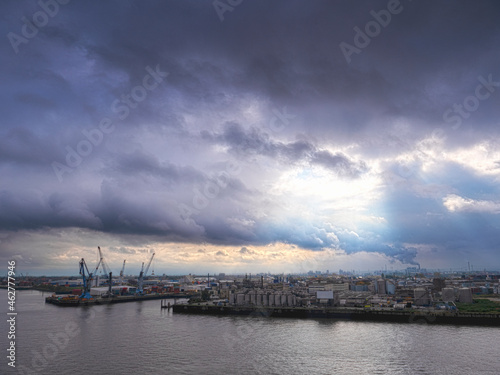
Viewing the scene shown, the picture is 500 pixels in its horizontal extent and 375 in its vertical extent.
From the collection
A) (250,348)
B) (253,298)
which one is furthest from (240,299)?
(250,348)

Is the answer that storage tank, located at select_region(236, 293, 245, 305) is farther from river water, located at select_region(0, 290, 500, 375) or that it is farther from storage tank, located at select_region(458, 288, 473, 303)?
storage tank, located at select_region(458, 288, 473, 303)

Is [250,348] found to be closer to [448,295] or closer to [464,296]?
[448,295]

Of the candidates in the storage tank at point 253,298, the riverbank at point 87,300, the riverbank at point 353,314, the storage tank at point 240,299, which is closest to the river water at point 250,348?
the riverbank at point 353,314

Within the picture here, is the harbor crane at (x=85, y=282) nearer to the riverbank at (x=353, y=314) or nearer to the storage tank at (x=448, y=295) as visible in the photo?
the riverbank at (x=353, y=314)

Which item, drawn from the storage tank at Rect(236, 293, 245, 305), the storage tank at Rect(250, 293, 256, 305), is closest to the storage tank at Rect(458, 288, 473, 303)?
the storage tank at Rect(250, 293, 256, 305)

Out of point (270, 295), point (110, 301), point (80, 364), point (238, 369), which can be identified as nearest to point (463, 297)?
point (270, 295)

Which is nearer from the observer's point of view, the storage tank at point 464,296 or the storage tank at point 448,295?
the storage tank at point 448,295
